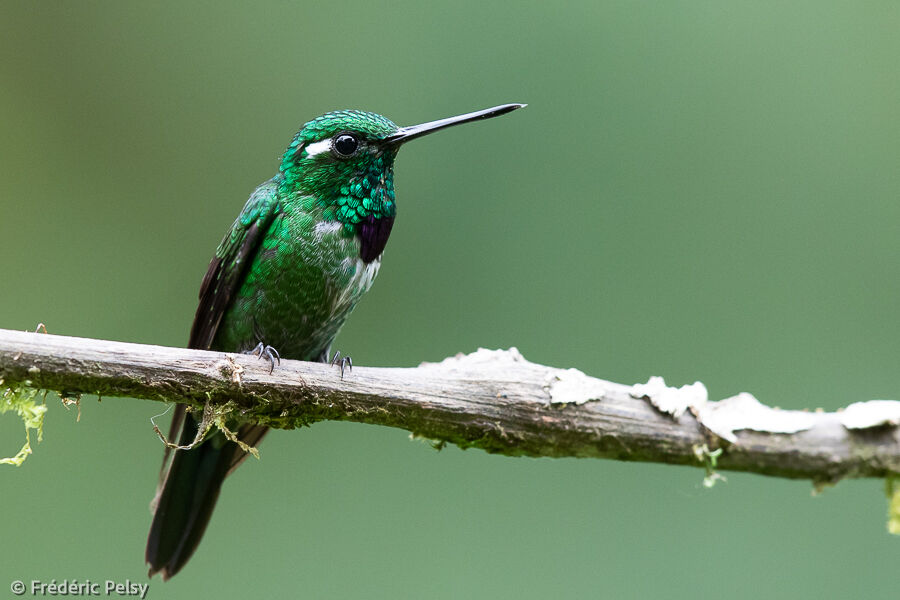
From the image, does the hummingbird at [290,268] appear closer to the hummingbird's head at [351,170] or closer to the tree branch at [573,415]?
the hummingbird's head at [351,170]

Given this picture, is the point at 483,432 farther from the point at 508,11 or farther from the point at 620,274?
the point at 508,11

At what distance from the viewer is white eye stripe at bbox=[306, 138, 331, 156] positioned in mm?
3355

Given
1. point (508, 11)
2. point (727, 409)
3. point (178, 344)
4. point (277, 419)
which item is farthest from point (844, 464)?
point (178, 344)

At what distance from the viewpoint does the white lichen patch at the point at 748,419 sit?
2578mm

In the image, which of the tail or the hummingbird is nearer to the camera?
the hummingbird

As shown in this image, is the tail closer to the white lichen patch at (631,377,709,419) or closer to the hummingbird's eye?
the hummingbird's eye

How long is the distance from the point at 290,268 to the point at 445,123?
0.78m

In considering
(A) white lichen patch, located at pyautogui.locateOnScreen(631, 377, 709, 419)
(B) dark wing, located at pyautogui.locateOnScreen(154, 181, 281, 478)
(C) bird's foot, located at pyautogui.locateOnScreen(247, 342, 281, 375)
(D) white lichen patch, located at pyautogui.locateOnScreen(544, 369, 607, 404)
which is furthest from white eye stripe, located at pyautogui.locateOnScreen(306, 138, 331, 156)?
(A) white lichen patch, located at pyautogui.locateOnScreen(631, 377, 709, 419)

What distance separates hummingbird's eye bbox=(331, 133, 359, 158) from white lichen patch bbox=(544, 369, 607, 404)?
1.28m

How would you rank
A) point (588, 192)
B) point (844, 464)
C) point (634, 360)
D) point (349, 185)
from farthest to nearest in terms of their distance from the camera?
point (588, 192), point (634, 360), point (349, 185), point (844, 464)

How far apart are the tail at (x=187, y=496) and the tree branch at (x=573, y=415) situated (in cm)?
88

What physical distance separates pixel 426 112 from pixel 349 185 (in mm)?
1550

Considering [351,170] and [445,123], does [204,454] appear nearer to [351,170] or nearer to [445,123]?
[351,170]

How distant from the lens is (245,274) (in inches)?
132
